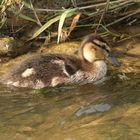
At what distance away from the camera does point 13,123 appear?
5.82m

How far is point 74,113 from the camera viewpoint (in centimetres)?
598

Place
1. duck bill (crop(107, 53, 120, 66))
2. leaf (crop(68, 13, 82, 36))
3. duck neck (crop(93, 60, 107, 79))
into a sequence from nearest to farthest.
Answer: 1. duck neck (crop(93, 60, 107, 79))
2. duck bill (crop(107, 53, 120, 66))
3. leaf (crop(68, 13, 82, 36))

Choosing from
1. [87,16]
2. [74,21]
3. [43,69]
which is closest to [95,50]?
[74,21]

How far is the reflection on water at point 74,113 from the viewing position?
5.41 metres

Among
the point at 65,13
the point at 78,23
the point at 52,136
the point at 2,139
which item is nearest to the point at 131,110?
the point at 52,136

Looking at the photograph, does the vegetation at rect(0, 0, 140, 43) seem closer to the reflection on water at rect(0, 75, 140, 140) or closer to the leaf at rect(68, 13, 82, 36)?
the leaf at rect(68, 13, 82, 36)

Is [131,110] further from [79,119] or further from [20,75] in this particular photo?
[20,75]

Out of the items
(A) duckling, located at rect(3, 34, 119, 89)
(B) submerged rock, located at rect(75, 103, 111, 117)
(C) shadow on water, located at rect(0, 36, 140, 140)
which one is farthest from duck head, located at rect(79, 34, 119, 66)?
(B) submerged rock, located at rect(75, 103, 111, 117)

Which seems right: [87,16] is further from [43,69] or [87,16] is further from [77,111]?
[77,111]

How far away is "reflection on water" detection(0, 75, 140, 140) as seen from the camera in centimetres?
541

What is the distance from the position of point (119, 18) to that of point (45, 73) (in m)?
1.93

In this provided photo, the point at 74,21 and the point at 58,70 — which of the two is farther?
the point at 74,21

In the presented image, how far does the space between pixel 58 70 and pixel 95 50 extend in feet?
1.91

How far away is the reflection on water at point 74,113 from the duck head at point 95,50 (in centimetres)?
41
